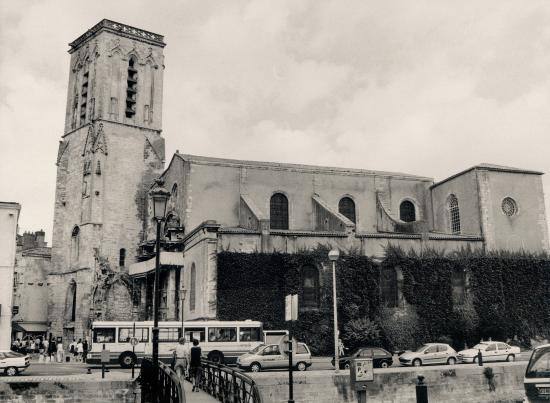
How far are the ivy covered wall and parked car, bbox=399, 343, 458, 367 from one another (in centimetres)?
595

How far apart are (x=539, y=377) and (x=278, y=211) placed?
29.6 m

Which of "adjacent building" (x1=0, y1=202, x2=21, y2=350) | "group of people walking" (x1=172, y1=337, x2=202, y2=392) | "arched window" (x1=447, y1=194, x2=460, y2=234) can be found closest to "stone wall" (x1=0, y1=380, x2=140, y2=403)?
"group of people walking" (x1=172, y1=337, x2=202, y2=392)

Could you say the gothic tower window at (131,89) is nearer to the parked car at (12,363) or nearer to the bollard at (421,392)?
the parked car at (12,363)

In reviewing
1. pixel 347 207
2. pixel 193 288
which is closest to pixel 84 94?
pixel 193 288

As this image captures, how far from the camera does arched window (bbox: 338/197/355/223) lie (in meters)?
44.5

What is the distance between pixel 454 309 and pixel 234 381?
85.1 ft

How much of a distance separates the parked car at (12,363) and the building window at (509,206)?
31.1 m

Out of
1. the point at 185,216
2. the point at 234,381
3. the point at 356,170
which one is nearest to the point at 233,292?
the point at 185,216

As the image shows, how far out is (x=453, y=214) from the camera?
4422 cm

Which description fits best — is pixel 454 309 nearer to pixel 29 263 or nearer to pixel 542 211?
pixel 542 211

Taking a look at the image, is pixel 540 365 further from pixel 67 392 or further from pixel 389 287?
pixel 389 287

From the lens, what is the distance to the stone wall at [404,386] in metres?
20.5

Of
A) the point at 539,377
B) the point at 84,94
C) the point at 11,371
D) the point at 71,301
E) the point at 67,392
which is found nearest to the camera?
the point at 539,377

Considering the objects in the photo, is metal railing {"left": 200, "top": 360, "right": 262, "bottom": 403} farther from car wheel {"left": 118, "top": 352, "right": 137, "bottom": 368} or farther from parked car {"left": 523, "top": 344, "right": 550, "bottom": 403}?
car wheel {"left": 118, "top": 352, "right": 137, "bottom": 368}
